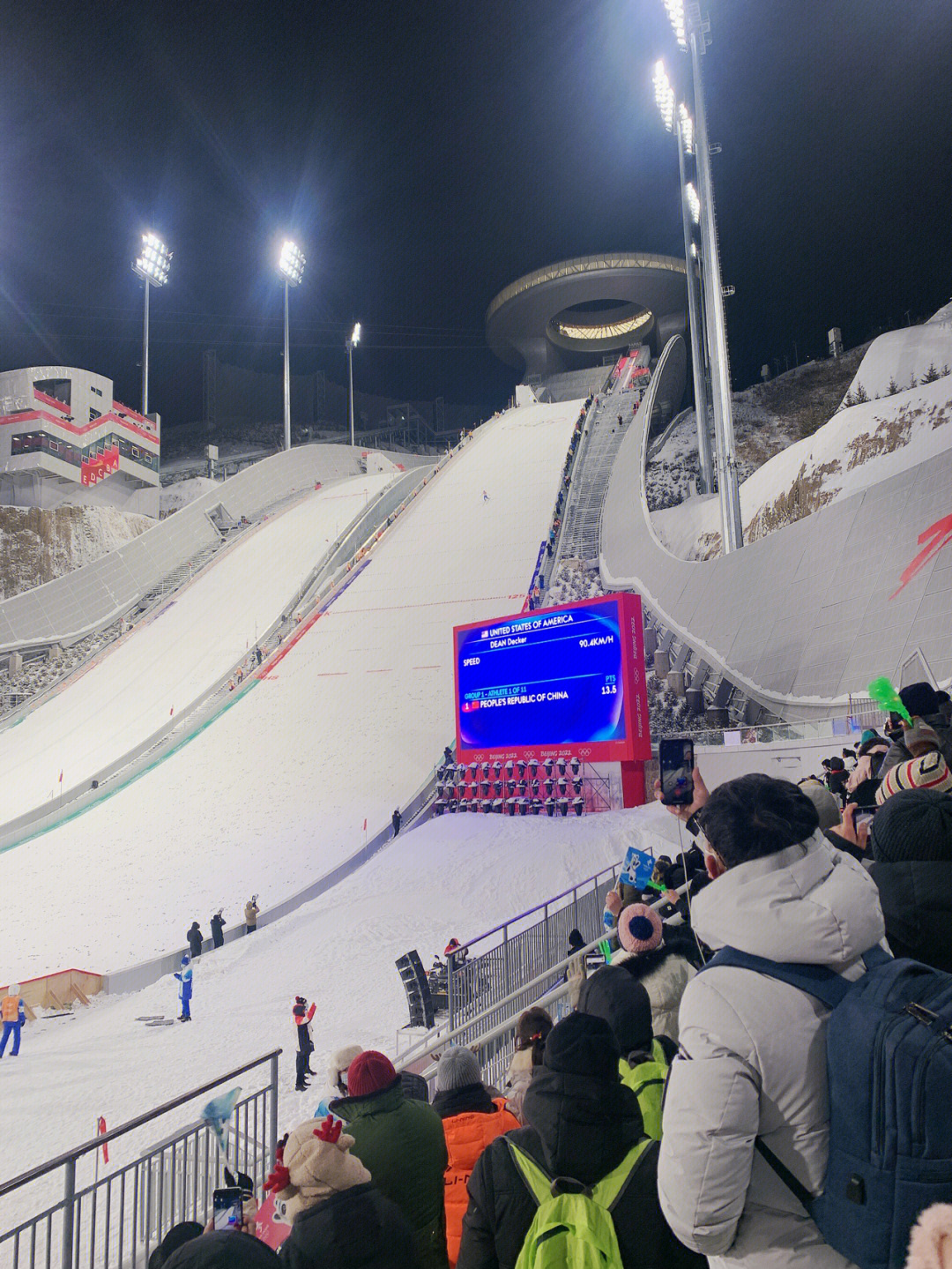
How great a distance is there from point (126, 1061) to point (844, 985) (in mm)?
Answer: 8266

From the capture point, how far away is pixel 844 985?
1.57 meters

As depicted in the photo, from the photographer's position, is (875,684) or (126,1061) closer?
(875,684)

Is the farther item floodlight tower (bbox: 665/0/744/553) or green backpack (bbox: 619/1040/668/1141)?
floodlight tower (bbox: 665/0/744/553)

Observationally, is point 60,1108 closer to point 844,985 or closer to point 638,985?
point 638,985

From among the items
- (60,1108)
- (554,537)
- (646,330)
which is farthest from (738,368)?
(60,1108)

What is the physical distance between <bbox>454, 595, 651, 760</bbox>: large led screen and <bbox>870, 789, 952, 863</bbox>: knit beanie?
12243 millimetres

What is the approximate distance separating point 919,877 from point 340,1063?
2.12 m

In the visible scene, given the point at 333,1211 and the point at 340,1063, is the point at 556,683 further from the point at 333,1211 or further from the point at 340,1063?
the point at 333,1211

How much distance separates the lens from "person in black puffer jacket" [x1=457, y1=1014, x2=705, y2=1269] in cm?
189

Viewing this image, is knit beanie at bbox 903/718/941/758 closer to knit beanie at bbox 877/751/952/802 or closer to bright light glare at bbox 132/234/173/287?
knit beanie at bbox 877/751/952/802

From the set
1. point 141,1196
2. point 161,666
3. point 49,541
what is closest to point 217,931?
point 141,1196

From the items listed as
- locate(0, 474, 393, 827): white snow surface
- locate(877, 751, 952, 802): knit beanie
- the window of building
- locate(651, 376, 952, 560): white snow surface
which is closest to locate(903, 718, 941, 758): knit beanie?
locate(877, 751, 952, 802): knit beanie

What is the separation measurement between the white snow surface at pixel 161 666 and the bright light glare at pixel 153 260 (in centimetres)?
1131

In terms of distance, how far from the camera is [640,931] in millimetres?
3061
